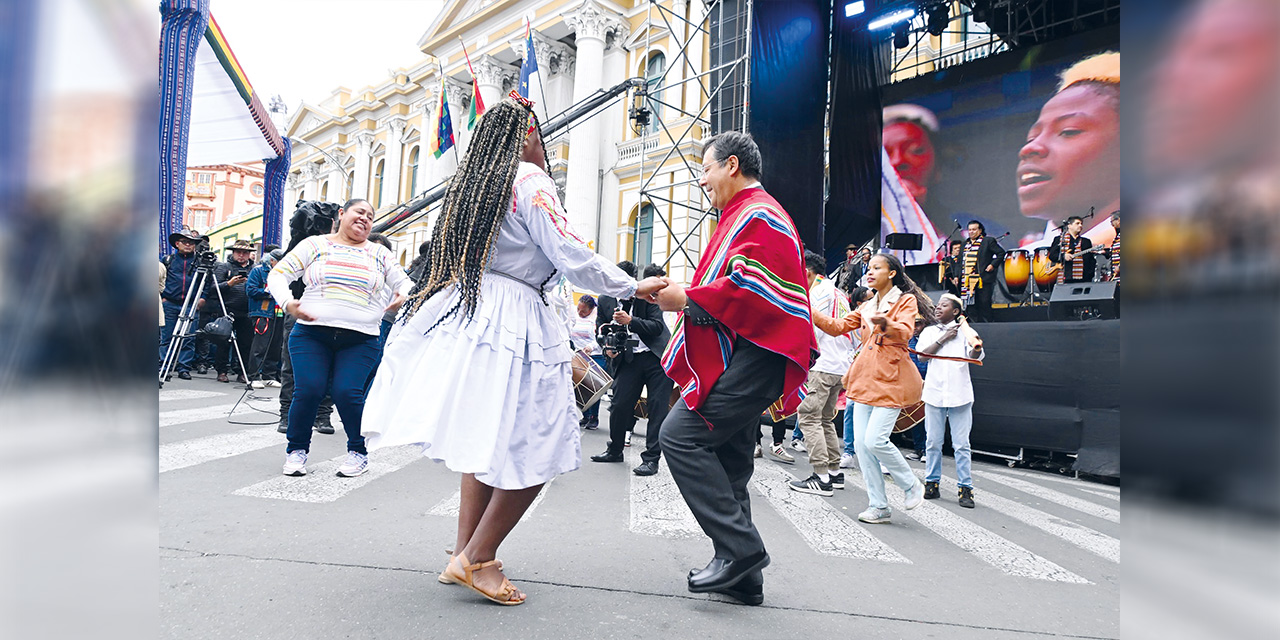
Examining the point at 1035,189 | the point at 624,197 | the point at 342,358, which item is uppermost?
the point at 624,197

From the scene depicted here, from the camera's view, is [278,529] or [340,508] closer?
[278,529]

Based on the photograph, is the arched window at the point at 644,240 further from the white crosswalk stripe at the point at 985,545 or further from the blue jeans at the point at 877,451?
the blue jeans at the point at 877,451

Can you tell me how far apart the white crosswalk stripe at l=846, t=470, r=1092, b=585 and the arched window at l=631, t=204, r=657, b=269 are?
18.5m

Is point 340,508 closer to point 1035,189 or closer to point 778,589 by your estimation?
point 778,589


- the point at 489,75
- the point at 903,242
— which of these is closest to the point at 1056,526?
the point at 903,242

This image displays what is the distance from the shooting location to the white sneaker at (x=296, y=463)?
16.0 ft

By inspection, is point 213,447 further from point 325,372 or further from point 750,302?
point 750,302

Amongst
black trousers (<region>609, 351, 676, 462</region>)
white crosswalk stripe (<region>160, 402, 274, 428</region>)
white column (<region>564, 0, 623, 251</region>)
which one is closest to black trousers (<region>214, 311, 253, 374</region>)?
white crosswalk stripe (<region>160, 402, 274, 428</region>)

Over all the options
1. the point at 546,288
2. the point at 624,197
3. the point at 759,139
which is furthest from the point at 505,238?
the point at 624,197

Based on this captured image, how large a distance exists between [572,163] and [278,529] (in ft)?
72.4

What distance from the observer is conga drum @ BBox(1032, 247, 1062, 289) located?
1123cm

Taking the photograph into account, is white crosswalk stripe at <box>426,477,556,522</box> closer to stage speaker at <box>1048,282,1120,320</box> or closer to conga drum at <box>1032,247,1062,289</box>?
stage speaker at <box>1048,282,1120,320</box>
